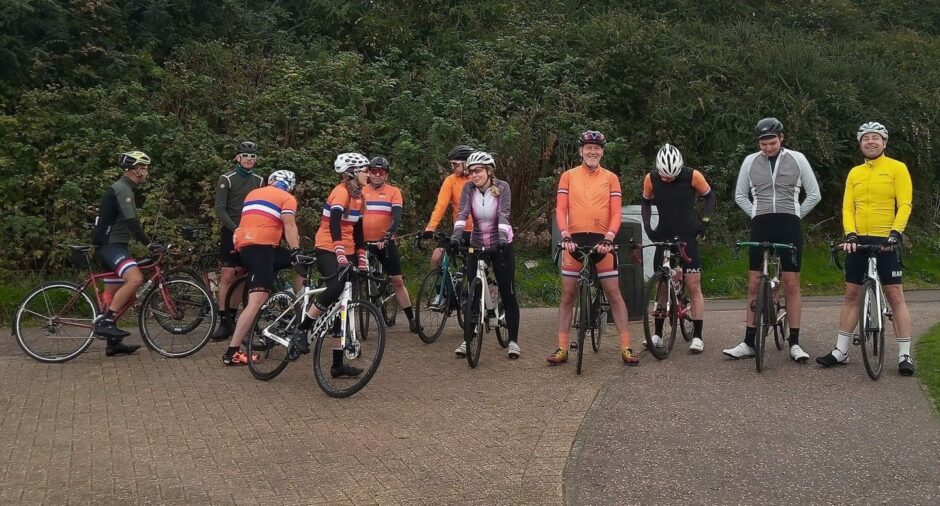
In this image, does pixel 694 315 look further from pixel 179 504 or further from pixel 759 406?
pixel 179 504

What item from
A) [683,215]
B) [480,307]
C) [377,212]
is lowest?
[480,307]

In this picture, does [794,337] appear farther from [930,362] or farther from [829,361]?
[930,362]

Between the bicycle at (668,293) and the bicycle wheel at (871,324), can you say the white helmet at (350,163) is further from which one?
the bicycle wheel at (871,324)

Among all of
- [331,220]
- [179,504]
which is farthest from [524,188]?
[179,504]

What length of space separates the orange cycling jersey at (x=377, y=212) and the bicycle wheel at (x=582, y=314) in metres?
2.51

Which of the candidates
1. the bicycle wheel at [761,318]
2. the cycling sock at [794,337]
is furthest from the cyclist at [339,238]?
the cycling sock at [794,337]

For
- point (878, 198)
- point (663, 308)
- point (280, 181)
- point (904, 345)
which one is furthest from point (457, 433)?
point (878, 198)

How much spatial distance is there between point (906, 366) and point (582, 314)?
2.72 m

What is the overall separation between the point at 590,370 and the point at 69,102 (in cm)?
942

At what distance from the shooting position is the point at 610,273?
7.43 meters

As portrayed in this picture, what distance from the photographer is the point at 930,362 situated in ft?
24.2

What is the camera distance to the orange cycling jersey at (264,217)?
7.54 metres

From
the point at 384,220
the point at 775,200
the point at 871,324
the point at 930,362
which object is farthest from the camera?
the point at 384,220

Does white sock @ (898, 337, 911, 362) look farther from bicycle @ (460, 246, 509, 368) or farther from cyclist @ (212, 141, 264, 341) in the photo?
cyclist @ (212, 141, 264, 341)
